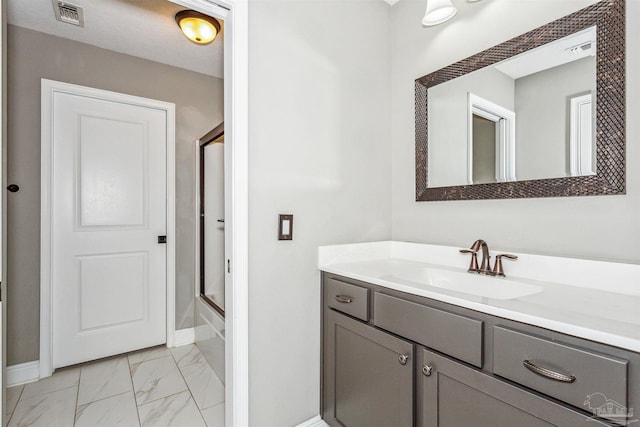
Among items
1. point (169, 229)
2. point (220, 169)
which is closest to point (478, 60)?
point (220, 169)

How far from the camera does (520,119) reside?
141 centimetres

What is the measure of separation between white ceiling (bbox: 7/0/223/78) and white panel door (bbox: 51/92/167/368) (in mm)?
450

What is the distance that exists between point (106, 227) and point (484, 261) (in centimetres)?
272

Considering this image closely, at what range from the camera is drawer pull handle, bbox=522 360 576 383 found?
0.76 metres

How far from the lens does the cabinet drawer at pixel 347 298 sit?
4.48 feet

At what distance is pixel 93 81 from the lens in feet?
8.04

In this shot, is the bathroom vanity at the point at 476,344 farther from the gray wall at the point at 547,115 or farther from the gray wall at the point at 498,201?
the gray wall at the point at 547,115

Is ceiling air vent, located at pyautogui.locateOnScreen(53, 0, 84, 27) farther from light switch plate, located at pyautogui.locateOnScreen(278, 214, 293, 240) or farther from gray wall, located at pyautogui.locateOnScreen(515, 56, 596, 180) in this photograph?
gray wall, located at pyautogui.locateOnScreen(515, 56, 596, 180)

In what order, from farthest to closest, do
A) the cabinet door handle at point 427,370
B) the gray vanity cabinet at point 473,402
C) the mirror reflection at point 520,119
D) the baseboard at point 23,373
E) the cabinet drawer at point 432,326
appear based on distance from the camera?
the baseboard at point 23,373, the mirror reflection at point 520,119, the cabinet door handle at point 427,370, the cabinet drawer at point 432,326, the gray vanity cabinet at point 473,402

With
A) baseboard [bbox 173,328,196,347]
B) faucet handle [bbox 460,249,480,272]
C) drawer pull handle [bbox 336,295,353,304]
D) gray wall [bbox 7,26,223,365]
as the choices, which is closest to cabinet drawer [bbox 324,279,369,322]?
drawer pull handle [bbox 336,295,353,304]

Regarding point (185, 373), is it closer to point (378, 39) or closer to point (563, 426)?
point (563, 426)

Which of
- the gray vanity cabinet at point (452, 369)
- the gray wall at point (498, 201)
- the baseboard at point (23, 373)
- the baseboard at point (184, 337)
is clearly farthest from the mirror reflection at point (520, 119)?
the baseboard at point (23, 373)

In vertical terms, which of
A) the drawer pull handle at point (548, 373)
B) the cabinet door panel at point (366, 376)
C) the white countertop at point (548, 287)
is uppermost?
the white countertop at point (548, 287)

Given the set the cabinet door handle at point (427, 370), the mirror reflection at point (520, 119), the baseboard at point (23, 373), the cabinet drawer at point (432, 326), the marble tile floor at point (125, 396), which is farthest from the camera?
the baseboard at point (23, 373)
